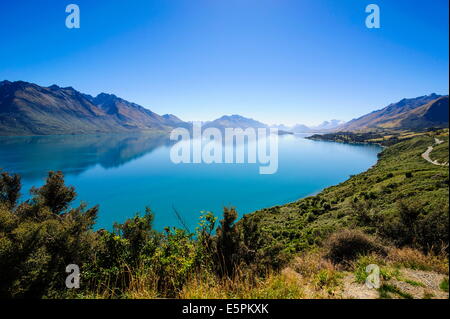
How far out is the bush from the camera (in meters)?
6.59

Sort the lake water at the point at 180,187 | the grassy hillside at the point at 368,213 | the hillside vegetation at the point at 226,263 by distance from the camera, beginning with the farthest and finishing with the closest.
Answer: the lake water at the point at 180,187 → the grassy hillside at the point at 368,213 → the hillside vegetation at the point at 226,263

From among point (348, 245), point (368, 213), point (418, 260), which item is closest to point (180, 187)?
point (368, 213)

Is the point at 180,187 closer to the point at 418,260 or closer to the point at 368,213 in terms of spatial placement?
the point at 368,213

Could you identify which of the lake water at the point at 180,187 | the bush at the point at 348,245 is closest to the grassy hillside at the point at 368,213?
the bush at the point at 348,245

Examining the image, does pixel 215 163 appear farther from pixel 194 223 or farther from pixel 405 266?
pixel 405 266

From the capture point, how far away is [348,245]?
699cm

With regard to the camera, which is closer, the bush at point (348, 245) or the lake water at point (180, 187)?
the bush at point (348, 245)

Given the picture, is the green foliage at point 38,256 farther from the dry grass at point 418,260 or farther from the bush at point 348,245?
the dry grass at point 418,260

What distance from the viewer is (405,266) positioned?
4770 mm

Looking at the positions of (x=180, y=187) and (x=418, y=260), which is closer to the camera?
(x=418, y=260)

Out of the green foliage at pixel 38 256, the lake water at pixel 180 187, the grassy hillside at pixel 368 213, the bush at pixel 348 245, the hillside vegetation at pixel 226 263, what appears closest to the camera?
the hillside vegetation at pixel 226 263

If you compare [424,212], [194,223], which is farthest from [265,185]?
[424,212]

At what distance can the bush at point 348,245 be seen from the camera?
6594mm
